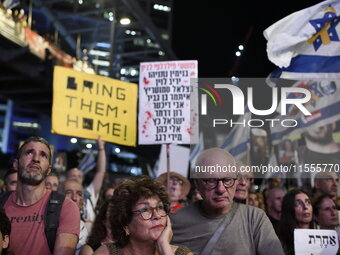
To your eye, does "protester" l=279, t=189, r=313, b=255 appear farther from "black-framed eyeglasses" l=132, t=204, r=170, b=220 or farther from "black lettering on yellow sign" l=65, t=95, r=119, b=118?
"black lettering on yellow sign" l=65, t=95, r=119, b=118

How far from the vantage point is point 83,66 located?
130 feet

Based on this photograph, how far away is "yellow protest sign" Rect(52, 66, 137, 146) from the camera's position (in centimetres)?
780

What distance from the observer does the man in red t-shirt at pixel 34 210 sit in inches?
165

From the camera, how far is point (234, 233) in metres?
4.06

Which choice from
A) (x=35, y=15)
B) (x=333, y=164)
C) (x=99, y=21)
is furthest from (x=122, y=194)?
(x=35, y=15)

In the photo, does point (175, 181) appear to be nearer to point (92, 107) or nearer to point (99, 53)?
point (92, 107)

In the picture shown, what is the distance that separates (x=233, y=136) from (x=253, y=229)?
368 centimetres

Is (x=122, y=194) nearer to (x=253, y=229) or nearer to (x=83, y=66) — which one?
(x=253, y=229)

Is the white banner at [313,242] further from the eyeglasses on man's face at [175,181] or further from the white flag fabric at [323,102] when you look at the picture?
the eyeglasses on man's face at [175,181]

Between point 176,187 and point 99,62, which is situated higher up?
point 99,62

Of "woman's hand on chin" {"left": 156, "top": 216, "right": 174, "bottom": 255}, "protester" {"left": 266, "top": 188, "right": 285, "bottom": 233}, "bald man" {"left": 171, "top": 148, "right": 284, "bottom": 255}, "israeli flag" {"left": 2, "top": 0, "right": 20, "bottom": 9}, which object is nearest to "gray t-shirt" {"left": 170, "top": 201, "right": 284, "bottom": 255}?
"bald man" {"left": 171, "top": 148, "right": 284, "bottom": 255}

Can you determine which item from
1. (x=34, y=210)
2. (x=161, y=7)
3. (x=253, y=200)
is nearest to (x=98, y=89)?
(x=253, y=200)

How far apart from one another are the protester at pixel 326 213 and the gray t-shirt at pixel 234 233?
1821mm

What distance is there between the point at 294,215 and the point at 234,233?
159 centimetres
